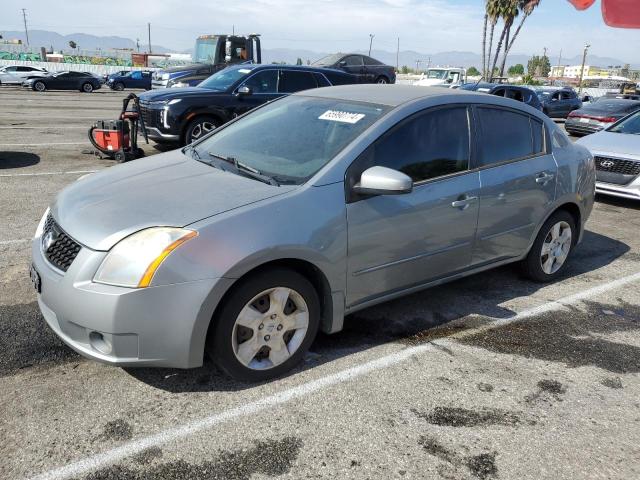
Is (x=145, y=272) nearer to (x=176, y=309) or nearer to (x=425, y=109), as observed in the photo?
(x=176, y=309)

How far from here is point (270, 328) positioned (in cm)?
300

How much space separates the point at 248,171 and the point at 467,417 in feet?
6.21

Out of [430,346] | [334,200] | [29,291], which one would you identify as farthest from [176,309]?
[29,291]

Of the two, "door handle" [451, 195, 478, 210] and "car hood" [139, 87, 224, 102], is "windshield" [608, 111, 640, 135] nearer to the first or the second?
"door handle" [451, 195, 478, 210]

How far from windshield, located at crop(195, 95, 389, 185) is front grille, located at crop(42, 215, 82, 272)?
3.76 ft

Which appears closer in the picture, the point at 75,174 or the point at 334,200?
the point at 334,200

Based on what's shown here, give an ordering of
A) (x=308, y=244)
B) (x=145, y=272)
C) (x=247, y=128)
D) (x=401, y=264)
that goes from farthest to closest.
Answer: (x=247, y=128) < (x=401, y=264) < (x=308, y=244) < (x=145, y=272)

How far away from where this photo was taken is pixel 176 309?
104 inches

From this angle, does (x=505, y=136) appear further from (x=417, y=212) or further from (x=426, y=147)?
(x=417, y=212)

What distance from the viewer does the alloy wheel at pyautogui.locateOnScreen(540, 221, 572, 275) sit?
469 centimetres

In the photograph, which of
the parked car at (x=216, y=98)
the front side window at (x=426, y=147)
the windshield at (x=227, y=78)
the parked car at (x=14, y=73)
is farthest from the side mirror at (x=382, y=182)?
the parked car at (x=14, y=73)

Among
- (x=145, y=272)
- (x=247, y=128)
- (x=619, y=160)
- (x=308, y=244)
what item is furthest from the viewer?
(x=619, y=160)

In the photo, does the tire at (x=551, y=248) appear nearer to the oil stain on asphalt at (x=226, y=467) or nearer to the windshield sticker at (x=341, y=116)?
the windshield sticker at (x=341, y=116)

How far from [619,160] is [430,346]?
5669 mm
